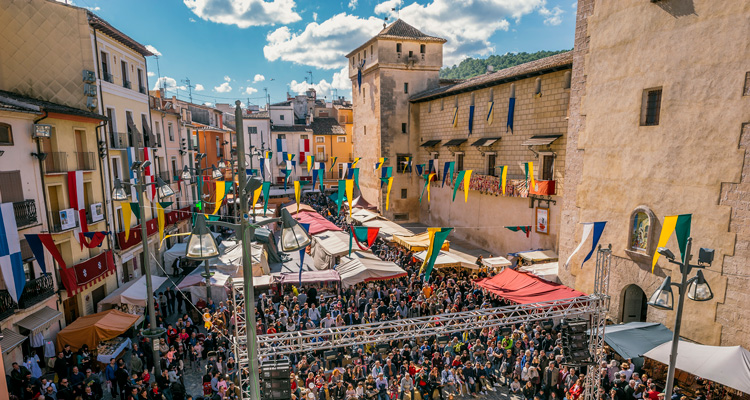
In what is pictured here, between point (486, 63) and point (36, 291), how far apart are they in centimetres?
7628

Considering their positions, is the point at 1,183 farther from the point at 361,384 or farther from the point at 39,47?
the point at 361,384

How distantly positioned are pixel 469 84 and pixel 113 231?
69.2ft

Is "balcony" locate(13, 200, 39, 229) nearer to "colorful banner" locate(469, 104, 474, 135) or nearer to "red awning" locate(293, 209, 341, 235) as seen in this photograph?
"red awning" locate(293, 209, 341, 235)

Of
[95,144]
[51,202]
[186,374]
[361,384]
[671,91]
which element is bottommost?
[186,374]

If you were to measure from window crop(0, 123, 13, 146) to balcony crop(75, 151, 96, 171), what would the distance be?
136 inches

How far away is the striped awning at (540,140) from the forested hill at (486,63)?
42727 millimetres

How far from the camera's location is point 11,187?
549 inches

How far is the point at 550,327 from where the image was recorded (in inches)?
585

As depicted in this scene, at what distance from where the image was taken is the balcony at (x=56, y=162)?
15.9 m

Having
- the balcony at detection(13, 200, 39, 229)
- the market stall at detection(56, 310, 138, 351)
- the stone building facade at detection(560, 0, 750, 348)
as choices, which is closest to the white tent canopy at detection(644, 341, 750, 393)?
the stone building facade at detection(560, 0, 750, 348)

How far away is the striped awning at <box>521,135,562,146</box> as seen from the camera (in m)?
20.5

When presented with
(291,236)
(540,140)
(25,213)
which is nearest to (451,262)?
(540,140)

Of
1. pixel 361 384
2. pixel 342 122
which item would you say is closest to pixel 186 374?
pixel 361 384

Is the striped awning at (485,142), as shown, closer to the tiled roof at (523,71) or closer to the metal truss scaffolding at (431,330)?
the tiled roof at (523,71)
